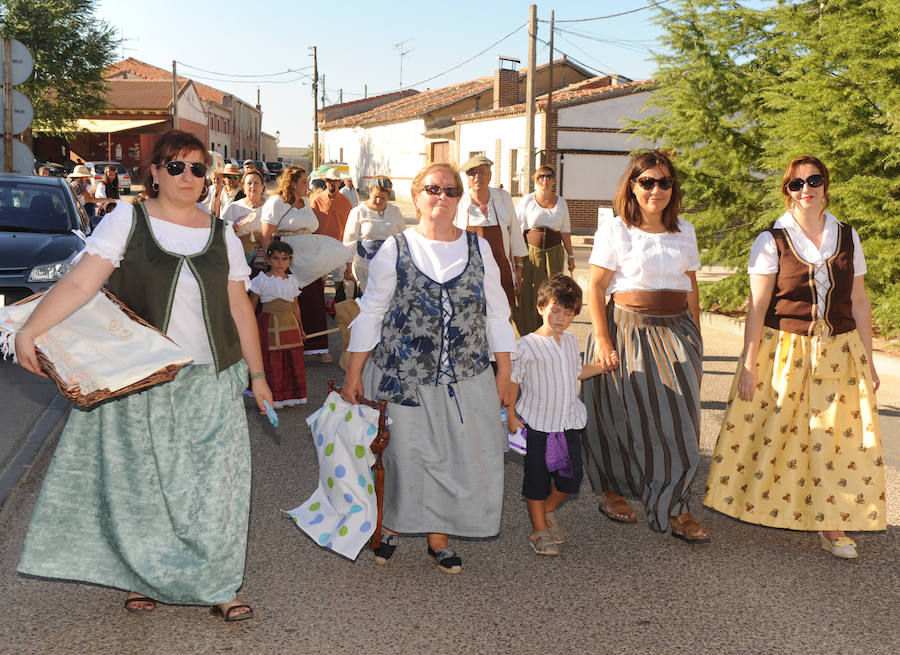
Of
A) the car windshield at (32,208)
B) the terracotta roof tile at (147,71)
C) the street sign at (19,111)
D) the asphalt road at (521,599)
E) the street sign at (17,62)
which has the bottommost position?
the asphalt road at (521,599)

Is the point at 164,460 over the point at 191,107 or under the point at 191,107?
under

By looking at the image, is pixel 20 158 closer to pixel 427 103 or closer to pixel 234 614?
pixel 234 614

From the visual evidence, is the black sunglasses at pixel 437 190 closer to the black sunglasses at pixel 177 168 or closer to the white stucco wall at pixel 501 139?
the black sunglasses at pixel 177 168

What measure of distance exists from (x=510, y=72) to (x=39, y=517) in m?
42.3

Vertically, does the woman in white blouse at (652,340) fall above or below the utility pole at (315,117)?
below

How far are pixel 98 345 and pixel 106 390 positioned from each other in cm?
18

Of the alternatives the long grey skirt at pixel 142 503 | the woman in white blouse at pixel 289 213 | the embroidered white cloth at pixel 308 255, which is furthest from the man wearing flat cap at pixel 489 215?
the long grey skirt at pixel 142 503

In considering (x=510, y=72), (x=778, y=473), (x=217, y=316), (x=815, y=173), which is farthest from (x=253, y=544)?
(x=510, y=72)

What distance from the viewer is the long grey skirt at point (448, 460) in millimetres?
4355

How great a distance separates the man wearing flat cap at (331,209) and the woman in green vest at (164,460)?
6.47 m

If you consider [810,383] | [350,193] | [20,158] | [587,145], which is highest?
[587,145]

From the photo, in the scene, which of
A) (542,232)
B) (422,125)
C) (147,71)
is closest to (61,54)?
(422,125)

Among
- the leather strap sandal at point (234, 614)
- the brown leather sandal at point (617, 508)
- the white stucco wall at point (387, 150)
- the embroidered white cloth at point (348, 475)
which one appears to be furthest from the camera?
the white stucco wall at point (387, 150)

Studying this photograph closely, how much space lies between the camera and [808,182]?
4836 mm
